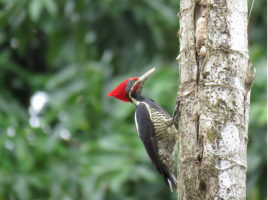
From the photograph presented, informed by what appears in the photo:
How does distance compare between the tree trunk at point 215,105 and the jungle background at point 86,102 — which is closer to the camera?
the tree trunk at point 215,105

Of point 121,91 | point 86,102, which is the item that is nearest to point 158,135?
point 121,91

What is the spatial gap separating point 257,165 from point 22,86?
4552 millimetres

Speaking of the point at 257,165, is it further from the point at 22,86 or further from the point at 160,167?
the point at 22,86

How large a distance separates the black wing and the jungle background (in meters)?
1.29

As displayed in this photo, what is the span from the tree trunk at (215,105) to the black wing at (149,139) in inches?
49.8

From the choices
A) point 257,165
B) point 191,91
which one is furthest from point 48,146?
point 191,91

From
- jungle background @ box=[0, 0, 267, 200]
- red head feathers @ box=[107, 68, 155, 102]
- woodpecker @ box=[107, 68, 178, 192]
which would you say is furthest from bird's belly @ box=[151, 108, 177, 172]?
jungle background @ box=[0, 0, 267, 200]

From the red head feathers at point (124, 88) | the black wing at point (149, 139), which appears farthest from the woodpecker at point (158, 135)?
the red head feathers at point (124, 88)

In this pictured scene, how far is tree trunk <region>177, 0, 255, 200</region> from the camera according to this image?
2721 mm

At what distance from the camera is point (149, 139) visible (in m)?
4.34

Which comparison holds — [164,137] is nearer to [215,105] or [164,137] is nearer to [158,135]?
[158,135]

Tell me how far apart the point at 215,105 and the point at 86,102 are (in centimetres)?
443

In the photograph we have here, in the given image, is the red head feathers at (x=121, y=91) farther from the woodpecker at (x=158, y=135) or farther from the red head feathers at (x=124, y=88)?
the woodpecker at (x=158, y=135)

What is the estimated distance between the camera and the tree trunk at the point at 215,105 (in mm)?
2721
